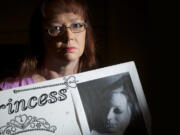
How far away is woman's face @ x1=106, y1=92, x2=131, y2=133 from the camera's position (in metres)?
0.58

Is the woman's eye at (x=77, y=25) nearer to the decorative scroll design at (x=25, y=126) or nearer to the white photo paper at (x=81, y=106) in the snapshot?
the white photo paper at (x=81, y=106)

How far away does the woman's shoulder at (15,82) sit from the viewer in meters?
0.61

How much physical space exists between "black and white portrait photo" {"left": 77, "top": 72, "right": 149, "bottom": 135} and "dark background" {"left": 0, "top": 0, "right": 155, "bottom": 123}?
177 mm

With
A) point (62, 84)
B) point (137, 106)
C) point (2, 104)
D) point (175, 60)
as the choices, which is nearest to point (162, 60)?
point (175, 60)

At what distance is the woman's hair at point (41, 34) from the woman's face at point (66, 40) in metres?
0.01

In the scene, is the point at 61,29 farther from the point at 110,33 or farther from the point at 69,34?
the point at 110,33

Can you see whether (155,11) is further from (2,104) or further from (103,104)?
(2,104)

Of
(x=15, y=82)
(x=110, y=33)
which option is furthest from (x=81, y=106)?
(x=110, y=33)

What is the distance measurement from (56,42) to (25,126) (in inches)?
7.9

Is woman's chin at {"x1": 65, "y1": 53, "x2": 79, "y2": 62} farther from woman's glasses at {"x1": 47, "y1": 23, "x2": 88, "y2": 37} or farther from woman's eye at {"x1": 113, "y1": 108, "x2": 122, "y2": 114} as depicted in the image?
woman's eye at {"x1": 113, "y1": 108, "x2": 122, "y2": 114}

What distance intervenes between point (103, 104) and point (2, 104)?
219 mm

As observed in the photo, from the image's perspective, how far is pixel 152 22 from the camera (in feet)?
2.71

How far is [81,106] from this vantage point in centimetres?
57

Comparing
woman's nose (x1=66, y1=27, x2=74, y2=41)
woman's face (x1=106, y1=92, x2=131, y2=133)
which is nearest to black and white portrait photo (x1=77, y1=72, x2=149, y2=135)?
woman's face (x1=106, y1=92, x2=131, y2=133)
